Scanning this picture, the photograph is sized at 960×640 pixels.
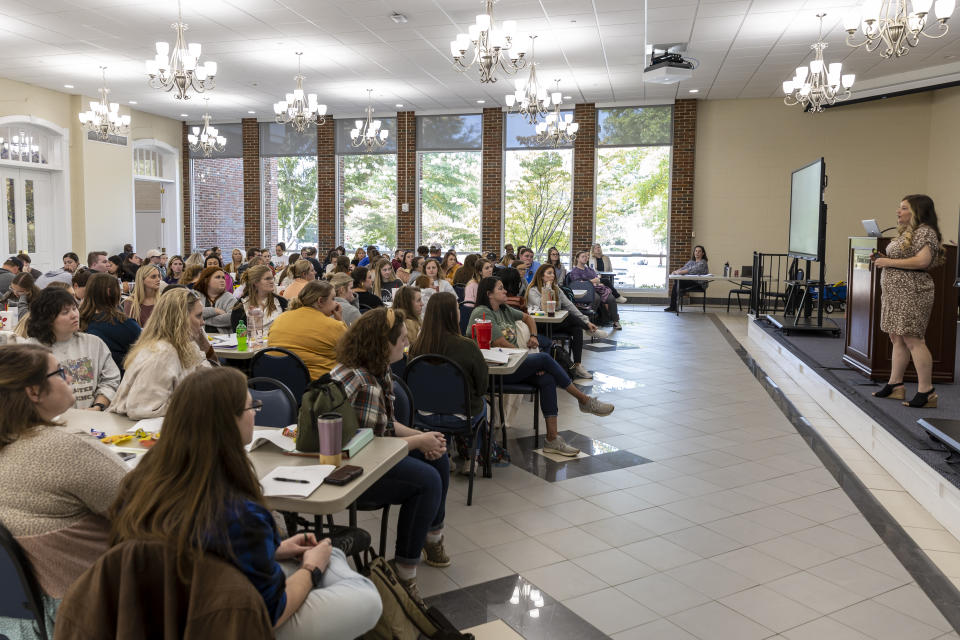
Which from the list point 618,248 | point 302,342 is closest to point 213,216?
point 618,248

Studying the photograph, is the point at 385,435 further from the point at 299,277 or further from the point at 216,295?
the point at 216,295

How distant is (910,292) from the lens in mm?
5094

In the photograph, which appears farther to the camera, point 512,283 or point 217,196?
point 217,196

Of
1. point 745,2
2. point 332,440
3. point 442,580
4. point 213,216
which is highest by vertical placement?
point 745,2

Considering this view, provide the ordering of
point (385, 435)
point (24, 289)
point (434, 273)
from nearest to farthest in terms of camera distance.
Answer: point (385, 435)
point (24, 289)
point (434, 273)

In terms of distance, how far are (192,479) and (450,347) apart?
2460 mm

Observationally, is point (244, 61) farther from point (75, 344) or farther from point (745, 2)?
point (75, 344)

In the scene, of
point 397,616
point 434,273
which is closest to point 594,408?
point 397,616

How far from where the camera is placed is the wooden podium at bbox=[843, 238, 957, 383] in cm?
563

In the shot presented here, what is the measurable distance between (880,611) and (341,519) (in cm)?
244

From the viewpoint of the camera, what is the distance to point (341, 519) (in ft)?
11.9

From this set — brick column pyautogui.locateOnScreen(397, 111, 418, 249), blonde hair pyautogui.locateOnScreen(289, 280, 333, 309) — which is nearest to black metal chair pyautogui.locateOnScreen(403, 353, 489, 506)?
blonde hair pyautogui.locateOnScreen(289, 280, 333, 309)

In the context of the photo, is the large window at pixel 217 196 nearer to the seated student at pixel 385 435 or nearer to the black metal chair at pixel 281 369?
the black metal chair at pixel 281 369

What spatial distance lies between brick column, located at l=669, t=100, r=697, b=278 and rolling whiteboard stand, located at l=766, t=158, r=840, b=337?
3469mm
